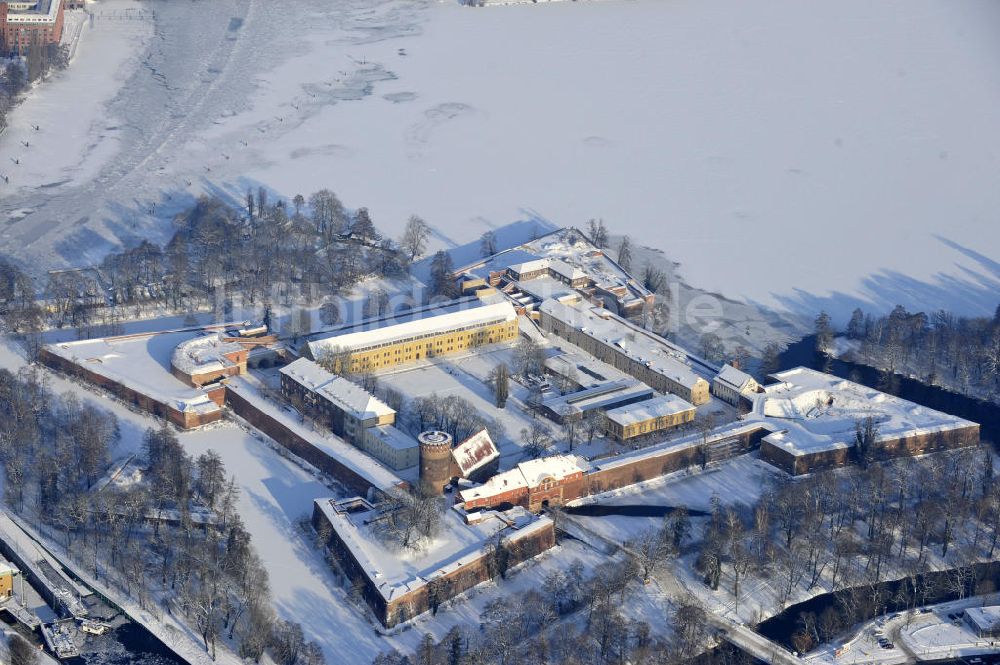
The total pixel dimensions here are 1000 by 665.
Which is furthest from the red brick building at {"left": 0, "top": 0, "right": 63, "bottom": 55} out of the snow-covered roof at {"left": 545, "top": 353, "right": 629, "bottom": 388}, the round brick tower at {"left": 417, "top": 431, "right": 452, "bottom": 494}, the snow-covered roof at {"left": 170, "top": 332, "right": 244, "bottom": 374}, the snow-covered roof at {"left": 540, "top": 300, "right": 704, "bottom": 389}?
the round brick tower at {"left": 417, "top": 431, "right": 452, "bottom": 494}

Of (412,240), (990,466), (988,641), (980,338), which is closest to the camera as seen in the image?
(988,641)

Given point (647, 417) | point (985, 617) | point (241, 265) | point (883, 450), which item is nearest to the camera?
point (985, 617)

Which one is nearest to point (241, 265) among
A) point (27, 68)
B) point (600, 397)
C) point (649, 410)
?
point (600, 397)

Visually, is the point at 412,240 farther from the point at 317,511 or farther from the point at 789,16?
the point at 789,16

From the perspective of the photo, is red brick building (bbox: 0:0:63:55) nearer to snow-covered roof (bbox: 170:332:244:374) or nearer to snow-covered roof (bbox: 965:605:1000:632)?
snow-covered roof (bbox: 170:332:244:374)

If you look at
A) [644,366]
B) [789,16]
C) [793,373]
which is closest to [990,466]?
[793,373]

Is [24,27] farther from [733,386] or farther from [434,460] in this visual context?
Result: [434,460]
